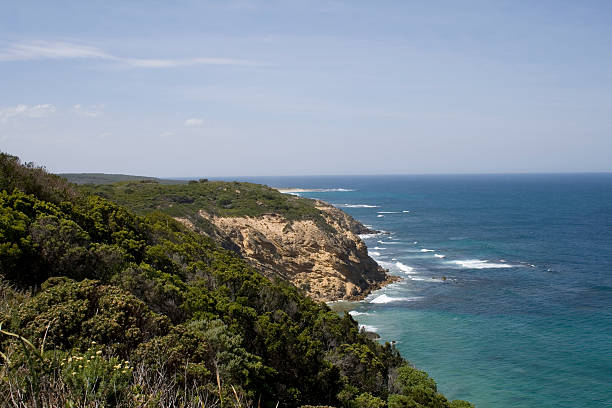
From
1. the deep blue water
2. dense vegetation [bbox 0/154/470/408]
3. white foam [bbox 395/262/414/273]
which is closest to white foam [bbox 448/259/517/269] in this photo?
the deep blue water

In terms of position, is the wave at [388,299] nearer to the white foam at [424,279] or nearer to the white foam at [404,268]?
the white foam at [424,279]

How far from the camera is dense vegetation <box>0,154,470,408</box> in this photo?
17.9 feet

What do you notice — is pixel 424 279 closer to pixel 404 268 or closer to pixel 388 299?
pixel 404 268

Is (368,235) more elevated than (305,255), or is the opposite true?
(305,255)

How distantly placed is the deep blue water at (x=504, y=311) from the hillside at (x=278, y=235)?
11.8 feet

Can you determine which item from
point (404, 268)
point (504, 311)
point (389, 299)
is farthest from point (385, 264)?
point (504, 311)

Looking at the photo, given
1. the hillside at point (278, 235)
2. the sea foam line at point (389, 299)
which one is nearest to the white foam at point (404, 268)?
the hillside at point (278, 235)

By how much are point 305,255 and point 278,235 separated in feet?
11.6

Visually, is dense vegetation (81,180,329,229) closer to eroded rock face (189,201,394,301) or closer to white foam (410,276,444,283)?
eroded rock face (189,201,394,301)

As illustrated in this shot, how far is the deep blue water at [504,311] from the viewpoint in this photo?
2397cm

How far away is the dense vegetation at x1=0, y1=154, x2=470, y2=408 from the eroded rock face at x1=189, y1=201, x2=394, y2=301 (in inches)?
620

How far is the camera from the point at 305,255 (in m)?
42.2

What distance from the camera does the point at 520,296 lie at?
38.9 meters

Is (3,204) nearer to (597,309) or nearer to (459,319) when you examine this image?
(459,319)
